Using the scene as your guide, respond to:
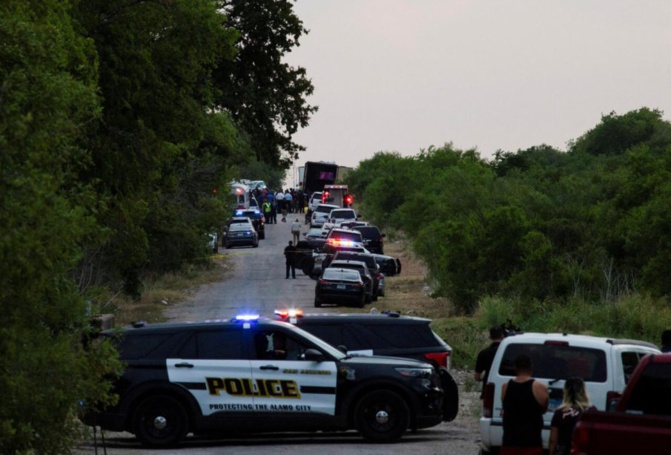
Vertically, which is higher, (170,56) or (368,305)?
(170,56)

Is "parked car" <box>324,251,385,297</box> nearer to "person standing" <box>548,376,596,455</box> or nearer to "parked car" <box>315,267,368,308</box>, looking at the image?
"parked car" <box>315,267,368,308</box>

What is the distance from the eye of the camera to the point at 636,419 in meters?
9.49

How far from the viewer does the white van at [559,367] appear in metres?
14.5

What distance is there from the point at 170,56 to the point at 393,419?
504 inches

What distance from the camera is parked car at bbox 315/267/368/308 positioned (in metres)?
41.8

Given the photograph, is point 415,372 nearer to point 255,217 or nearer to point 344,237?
point 344,237

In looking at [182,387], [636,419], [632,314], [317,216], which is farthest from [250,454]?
[317,216]

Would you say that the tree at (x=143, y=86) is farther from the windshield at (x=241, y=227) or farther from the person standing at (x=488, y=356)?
the windshield at (x=241, y=227)

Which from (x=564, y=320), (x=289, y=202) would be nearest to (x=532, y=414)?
(x=564, y=320)

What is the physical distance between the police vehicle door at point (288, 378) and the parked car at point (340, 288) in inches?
938

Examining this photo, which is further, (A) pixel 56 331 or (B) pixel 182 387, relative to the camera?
(B) pixel 182 387

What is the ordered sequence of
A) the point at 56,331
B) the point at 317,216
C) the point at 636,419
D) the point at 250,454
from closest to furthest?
1. the point at 636,419
2. the point at 56,331
3. the point at 250,454
4. the point at 317,216

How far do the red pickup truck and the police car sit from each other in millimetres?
7795

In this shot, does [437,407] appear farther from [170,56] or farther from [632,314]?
[632,314]
